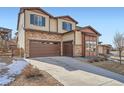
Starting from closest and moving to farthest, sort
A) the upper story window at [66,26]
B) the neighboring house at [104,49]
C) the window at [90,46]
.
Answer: the window at [90,46], the upper story window at [66,26], the neighboring house at [104,49]

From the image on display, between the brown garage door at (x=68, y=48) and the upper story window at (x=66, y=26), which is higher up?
the upper story window at (x=66, y=26)

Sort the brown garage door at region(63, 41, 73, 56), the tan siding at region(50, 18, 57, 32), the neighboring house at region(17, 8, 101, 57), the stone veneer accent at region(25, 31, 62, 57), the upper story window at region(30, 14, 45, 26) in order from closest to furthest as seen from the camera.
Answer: the stone veneer accent at region(25, 31, 62, 57), the neighboring house at region(17, 8, 101, 57), the upper story window at region(30, 14, 45, 26), the brown garage door at region(63, 41, 73, 56), the tan siding at region(50, 18, 57, 32)

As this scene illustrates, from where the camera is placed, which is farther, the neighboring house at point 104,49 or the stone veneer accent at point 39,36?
the neighboring house at point 104,49

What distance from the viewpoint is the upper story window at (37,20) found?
17291 millimetres

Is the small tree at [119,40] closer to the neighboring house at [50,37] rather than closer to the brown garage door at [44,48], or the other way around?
the neighboring house at [50,37]

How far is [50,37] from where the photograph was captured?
59.3 ft

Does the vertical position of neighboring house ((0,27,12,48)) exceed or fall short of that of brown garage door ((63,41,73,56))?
it exceeds it

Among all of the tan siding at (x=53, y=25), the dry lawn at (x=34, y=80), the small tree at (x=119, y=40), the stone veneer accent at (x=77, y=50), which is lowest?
the dry lawn at (x=34, y=80)

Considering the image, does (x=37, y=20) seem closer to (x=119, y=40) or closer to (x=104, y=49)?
(x=119, y=40)

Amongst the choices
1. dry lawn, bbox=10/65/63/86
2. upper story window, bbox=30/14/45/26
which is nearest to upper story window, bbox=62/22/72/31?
upper story window, bbox=30/14/45/26

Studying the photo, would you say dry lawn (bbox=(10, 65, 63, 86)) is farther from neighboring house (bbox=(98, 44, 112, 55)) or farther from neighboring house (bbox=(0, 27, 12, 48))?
neighboring house (bbox=(98, 44, 112, 55))

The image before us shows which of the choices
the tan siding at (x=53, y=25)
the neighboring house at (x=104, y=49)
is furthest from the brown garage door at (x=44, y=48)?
the neighboring house at (x=104, y=49)

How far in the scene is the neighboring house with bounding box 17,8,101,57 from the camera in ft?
53.4

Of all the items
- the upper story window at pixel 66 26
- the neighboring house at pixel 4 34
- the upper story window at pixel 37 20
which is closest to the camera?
the upper story window at pixel 37 20
